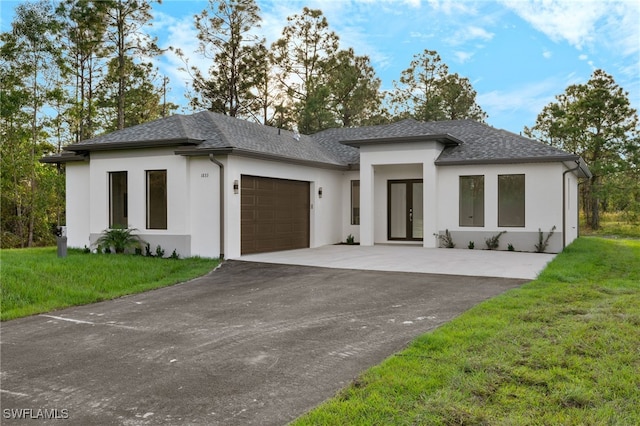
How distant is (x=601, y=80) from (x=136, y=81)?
2609 centimetres

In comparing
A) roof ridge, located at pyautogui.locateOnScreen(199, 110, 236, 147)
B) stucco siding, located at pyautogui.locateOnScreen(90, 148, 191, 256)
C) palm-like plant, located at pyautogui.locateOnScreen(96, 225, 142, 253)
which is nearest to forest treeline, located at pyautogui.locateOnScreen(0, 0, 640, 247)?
stucco siding, located at pyautogui.locateOnScreen(90, 148, 191, 256)

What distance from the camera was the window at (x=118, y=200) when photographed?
47.0 feet

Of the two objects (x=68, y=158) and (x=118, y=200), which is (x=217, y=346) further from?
(x=68, y=158)

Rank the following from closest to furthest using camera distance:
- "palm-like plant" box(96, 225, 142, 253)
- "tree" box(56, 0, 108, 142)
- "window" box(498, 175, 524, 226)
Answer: "palm-like plant" box(96, 225, 142, 253), "window" box(498, 175, 524, 226), "tree" box(56, 0, 108, 142)

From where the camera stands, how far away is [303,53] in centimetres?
3388

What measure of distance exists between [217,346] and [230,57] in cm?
2929

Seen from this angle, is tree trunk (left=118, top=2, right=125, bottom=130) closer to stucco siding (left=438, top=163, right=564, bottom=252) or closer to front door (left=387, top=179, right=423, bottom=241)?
front door (left=387, top=179, right=423, bottom=241)

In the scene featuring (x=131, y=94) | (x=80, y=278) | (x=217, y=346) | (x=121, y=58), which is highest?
(x=121, y=58)

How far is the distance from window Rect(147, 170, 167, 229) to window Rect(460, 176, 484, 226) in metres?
8.91

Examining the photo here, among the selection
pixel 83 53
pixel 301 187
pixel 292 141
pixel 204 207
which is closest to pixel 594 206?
pixel 292 141

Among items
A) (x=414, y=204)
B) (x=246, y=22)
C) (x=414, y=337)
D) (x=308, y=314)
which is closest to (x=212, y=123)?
(x=414, y=204)

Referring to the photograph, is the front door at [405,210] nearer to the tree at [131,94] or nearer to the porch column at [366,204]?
the porch column at [366,204]

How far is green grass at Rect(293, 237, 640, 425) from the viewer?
3504mm

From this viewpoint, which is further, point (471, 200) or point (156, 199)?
point (471, 200)
